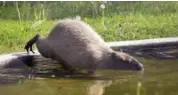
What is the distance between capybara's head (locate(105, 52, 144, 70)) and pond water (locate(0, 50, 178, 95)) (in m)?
0.09

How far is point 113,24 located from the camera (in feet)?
31.9

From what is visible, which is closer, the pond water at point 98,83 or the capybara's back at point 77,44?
the pond water at point 98,83

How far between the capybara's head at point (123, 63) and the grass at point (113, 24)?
2.05m

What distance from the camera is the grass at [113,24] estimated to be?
28.6 feet

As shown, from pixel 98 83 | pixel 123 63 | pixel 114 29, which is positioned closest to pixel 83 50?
pixel 123 63

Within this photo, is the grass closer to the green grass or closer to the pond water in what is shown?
the green grass

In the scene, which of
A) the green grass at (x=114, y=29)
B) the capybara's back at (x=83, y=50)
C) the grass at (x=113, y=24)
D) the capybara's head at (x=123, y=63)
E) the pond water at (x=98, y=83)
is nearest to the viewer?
the pond water at (x=98, y=83)

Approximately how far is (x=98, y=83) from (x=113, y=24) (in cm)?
441

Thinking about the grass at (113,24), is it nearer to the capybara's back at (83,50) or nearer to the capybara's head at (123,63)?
the capybara's back at (83,50)

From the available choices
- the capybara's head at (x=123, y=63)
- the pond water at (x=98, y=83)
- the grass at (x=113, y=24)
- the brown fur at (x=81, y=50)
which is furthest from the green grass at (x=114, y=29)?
the pond water at (x=98, y=83)

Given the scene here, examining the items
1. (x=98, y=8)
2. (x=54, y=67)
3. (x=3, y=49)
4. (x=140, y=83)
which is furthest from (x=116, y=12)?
(x=140, y=83)

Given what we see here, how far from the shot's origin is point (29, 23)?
960cm

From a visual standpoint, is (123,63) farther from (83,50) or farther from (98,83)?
(98,83)

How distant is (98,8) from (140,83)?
592 cm
